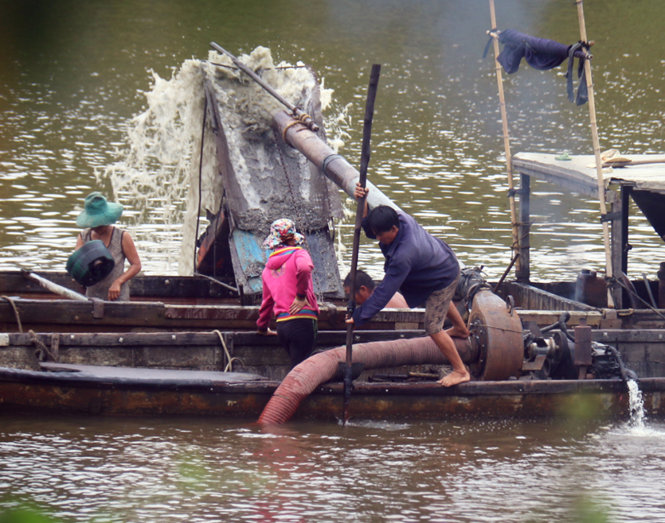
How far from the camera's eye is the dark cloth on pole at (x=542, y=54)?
10288mm

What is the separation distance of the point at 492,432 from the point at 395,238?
6.03ft

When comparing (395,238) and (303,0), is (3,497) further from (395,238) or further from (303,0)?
(303,0)

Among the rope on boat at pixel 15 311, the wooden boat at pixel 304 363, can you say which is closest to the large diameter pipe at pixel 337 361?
the wooden boat at pixel 304 363

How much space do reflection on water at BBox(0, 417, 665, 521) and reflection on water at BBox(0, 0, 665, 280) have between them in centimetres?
242

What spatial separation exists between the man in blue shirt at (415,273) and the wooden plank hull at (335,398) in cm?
29

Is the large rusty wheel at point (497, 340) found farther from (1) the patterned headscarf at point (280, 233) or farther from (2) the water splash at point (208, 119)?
(2) the water splash at point (208, 119)

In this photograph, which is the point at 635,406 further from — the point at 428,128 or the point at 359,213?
the point at 428,128

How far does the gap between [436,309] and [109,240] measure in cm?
319

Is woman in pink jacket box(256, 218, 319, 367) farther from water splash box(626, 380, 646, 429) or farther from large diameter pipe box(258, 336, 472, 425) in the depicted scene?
water splash box(626, 380, 646, 429)

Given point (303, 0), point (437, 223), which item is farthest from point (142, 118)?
point (303, 0)

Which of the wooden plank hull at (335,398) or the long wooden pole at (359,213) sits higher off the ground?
the long wooden pole at (359,213)

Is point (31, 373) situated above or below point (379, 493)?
above

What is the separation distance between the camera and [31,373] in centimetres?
838

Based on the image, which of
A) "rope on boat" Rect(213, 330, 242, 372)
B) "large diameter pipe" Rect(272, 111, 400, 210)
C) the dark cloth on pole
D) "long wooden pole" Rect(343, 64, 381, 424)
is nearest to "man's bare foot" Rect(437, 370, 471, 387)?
"long wooden pole" Rect(343, 64, 381, 424)
